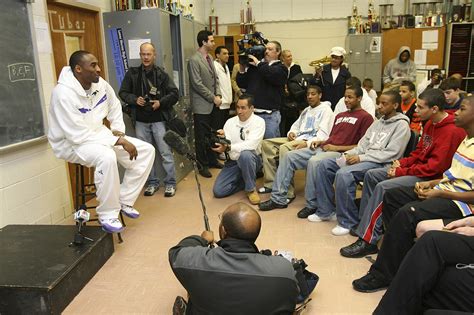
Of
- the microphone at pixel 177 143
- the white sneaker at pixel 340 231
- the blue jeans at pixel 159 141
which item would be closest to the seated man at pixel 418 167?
the white sneaker at pixel 340 231

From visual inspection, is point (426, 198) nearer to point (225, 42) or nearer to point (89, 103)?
point (89, 103)

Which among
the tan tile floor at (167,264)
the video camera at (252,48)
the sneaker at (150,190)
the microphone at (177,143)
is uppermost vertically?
the video camera at (252,48)

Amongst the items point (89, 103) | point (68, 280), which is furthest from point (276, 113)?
point (68, 280)

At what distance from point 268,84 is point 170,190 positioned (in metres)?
1.57

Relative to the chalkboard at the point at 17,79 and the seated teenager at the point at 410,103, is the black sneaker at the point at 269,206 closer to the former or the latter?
the seated teenager at the point at 410,103

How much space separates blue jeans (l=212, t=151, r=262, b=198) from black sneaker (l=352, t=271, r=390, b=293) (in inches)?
68.6

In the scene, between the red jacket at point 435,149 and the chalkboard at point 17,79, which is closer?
the red jacket at point 435,149

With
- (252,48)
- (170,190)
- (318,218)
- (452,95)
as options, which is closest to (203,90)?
(252,48)

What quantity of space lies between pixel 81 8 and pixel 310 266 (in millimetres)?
3121

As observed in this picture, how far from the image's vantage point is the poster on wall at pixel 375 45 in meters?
6.76

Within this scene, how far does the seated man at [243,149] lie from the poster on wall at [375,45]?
3773 millimetres

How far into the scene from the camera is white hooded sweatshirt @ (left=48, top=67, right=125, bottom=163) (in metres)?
2.83

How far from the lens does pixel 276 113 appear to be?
4.47 m

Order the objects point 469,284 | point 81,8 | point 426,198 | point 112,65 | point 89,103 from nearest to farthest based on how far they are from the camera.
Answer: point 469,284 < point 426,198 < point 89,103 < point 81,8 < point 112,65
